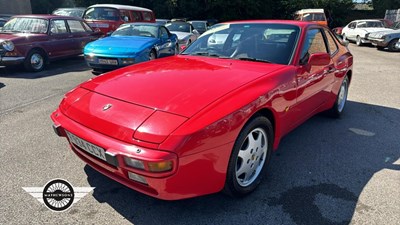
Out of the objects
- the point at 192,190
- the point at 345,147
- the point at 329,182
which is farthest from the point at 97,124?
the point at 345,147

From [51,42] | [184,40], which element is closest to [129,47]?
[51,42]

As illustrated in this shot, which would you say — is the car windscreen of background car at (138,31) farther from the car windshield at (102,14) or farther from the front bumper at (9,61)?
the car windshield at (102,14)

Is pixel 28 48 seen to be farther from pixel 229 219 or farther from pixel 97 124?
pixel 229 219

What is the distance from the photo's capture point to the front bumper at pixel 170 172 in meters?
1.95

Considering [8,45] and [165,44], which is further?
[165,44]

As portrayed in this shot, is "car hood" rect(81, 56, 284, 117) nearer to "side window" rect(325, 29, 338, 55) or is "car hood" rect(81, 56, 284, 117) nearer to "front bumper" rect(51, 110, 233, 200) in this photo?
"front bumper" rect(51, 110, 233, 200)

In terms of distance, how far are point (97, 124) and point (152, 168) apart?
0.60 metres

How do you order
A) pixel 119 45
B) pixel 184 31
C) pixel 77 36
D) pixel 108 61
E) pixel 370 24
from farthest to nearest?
pixel 370 24
pixel 184 31
pixel 77 36
pixel 119 45
pixel 108 61

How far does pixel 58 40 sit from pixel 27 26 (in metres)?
0.82

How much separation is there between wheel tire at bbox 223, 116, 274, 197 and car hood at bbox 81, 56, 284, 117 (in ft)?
1.24

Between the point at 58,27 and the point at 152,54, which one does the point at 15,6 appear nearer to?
the point at 58,27

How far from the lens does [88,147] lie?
225cm

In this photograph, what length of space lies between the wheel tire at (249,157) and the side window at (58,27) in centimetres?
773

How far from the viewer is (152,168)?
75.3 inches
